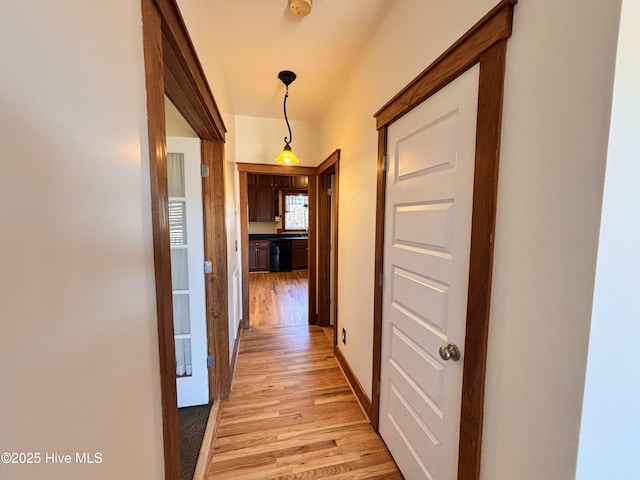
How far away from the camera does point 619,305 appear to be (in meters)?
0.62

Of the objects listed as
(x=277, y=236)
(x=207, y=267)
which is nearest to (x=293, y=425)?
(x=207, y=267)

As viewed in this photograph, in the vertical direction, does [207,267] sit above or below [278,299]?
above

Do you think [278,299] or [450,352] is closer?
[450,352]

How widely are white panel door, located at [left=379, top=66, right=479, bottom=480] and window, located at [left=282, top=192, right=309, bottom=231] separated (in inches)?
242

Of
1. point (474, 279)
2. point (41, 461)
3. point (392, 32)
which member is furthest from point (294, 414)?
point (392, 32)

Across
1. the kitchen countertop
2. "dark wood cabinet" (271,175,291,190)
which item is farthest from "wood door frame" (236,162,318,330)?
"dark wood cabinet" (271,175,291,190)

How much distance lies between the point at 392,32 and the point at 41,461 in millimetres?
2053

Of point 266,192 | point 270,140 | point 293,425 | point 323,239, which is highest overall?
point 270,140

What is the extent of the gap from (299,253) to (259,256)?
3.54ft

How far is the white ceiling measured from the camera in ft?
4.80

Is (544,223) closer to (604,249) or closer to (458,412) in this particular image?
(604,249)

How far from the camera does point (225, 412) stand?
6.36 ft

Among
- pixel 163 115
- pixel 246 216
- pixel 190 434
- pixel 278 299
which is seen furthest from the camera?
pixel 278 299

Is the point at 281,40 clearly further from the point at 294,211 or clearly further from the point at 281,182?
the point at 294,211
